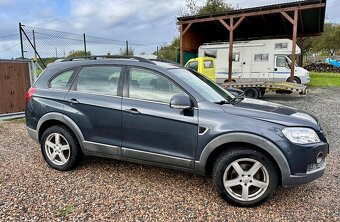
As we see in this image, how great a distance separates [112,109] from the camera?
11.7 feet

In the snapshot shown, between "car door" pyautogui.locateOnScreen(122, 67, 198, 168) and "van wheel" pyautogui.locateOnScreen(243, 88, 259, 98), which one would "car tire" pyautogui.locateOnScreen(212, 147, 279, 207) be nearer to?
"car door" pyautogui.locateOnScreen(122, 67, 198, 168)

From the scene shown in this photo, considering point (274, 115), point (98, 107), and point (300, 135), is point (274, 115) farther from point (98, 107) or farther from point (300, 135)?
point (98, 107)

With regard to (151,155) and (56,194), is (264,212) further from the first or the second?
(56,194)

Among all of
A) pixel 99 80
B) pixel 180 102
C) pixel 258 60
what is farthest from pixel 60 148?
pixel 258 60

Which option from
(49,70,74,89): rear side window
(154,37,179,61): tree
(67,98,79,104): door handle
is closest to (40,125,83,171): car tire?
(67,98,79,104): door handle

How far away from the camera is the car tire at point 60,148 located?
3953 mm

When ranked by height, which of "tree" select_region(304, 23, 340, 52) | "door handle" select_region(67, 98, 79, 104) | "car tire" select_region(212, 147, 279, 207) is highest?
"tree" select_region(304, 23, 340, 52)

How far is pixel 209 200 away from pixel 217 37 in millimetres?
18615

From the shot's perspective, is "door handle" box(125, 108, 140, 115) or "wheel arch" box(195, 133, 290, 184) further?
"door handle" box(125, 108, 140, 115)

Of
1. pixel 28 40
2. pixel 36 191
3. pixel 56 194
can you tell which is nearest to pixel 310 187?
pixel 56 194

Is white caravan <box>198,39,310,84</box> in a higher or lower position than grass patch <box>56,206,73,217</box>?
higher

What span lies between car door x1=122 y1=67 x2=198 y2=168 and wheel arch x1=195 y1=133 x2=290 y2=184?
15 centimetres

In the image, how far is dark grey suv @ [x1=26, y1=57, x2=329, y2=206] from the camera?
296 centimetres

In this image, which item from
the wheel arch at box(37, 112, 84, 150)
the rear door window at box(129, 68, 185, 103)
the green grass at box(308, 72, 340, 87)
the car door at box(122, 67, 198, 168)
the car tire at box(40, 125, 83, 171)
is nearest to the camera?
the car door at box(122, 67, 198, 168)
